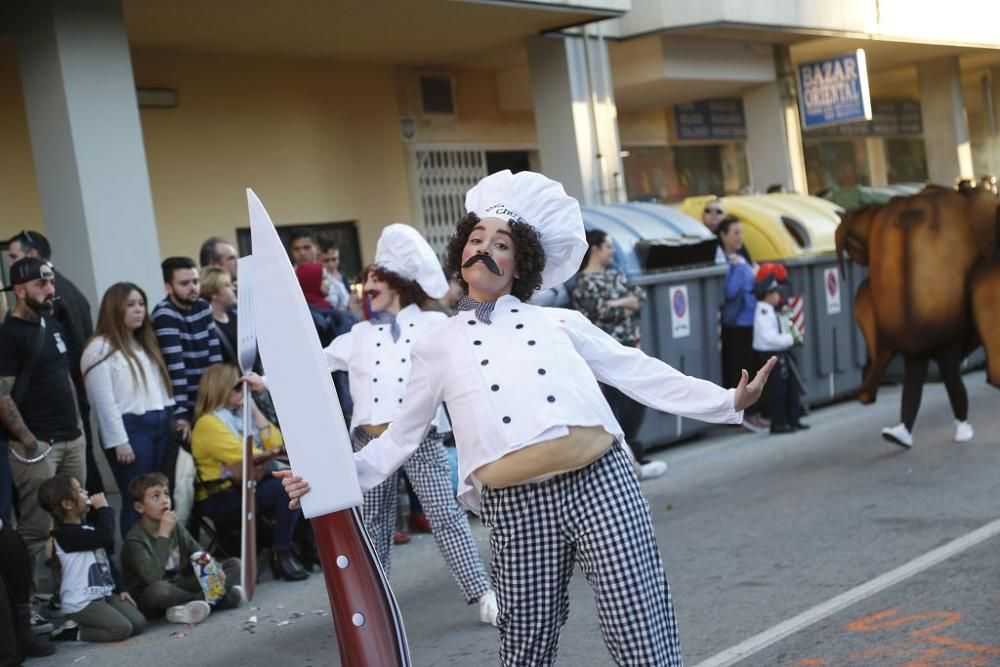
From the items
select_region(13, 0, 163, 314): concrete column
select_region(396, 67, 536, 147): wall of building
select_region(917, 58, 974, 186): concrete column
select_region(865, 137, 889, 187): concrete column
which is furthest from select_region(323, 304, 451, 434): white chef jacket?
select_region(865, 137, 889, 187): concrete column

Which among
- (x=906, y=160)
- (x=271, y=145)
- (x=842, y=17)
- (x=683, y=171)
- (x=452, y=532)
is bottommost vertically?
(x=452, y=532)

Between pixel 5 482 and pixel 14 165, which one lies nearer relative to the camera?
pixel 5 482

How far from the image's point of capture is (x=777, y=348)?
1174cm

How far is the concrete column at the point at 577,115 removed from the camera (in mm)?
15320

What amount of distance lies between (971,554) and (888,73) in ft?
66.9

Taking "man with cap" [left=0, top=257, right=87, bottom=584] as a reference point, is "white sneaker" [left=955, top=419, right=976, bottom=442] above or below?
below

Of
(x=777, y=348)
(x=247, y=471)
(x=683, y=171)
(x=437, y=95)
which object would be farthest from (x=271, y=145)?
(x=683, y=171)

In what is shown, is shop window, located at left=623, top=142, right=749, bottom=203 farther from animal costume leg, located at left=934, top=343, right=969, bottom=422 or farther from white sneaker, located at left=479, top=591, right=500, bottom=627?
white sneaker, located at left=479, top=591, right=500, bottom=627

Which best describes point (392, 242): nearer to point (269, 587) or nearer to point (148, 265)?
point (269, 587)

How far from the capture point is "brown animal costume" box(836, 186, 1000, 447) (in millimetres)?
9547

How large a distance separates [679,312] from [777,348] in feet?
2.86

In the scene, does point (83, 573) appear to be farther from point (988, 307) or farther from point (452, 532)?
point (988, 307)

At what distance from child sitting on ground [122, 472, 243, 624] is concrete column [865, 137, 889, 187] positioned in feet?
71.5

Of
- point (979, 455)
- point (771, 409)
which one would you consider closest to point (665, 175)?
point (771, 409)
